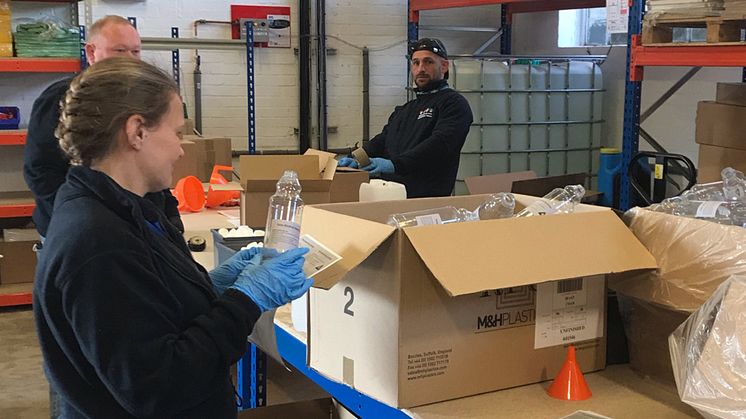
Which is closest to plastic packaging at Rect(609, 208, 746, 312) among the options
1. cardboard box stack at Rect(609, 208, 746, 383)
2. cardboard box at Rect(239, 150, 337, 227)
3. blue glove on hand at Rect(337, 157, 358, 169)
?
cardboard box stack at Rect(609, 208, 746, 383)

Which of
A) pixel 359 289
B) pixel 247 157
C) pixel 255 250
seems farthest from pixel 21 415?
pixel 359 289

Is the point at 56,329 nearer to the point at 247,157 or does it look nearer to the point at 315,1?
the point at 247,157

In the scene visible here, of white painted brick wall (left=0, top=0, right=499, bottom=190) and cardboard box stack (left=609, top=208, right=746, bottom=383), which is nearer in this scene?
cardboard box stack (left=609, top=208, right=746, bottom=383)

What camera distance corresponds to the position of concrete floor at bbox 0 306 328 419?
3.46 m

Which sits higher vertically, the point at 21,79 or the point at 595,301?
the point at 21,79

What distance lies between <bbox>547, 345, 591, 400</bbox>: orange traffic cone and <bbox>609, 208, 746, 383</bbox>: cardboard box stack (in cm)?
19

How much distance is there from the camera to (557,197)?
186cm

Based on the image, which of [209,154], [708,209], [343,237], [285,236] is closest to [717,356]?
[708,209]

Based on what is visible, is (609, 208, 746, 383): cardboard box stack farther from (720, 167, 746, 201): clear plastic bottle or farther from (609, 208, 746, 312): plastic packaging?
(720, 167, 746, 201): clear plastic bottle

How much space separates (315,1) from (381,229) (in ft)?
18.3

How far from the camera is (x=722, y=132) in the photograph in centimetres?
373

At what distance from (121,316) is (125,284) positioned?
5 cm

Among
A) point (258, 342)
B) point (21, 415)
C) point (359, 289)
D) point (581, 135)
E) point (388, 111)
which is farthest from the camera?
point (388, 111)

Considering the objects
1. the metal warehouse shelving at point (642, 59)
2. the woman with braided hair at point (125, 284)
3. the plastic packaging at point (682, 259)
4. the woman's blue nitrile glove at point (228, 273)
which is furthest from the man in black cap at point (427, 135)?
the woman with braided hair at point (125, 284)
